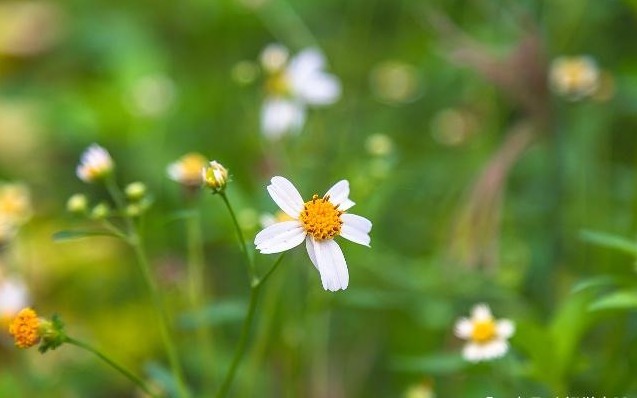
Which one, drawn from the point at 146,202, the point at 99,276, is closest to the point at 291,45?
the point at 99,276

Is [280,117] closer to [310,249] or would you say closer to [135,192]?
[135,192]

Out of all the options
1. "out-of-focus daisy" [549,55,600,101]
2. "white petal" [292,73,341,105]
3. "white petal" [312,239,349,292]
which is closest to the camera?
"white petal" [312,239,349,292]

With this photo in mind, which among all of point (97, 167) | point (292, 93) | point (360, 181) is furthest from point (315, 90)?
point (97, 167)

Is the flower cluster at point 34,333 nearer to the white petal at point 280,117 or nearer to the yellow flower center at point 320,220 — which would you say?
the yellow flower center at point 320,220

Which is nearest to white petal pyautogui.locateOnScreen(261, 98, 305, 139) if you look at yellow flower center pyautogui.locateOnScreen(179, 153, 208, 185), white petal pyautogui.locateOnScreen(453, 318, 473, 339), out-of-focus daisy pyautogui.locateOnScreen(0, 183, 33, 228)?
yellow flower center pyautogui.locateOnScreen(179, 153, 208, 185)

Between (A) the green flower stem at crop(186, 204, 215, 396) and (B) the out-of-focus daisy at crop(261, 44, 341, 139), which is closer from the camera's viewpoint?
(A) the green flower stem at crop(186, 204, 215, 396)

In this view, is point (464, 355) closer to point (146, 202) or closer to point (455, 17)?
point (146, 202)

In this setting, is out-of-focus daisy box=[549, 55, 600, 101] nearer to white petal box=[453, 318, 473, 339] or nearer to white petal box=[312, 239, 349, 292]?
white petal box=[453, 318, 473, 339]
